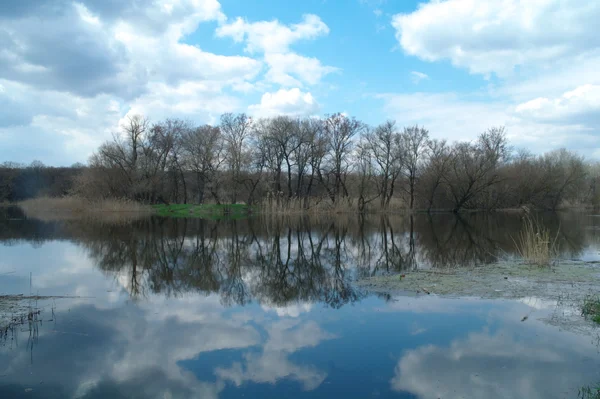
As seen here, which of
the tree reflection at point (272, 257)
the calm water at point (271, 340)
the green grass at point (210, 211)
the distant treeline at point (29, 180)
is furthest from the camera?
the distant treeline at point (29, 180)

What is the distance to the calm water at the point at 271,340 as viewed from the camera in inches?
190

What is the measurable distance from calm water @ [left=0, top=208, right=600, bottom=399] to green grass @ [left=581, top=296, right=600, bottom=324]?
0.53m

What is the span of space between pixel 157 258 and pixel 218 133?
30474 millimetres

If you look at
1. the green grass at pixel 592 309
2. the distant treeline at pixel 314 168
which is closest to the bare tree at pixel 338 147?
the distant treeline at pixel 314 168

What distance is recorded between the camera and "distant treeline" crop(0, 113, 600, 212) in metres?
42.6

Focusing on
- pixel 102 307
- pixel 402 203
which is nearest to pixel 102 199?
pixel 402 203

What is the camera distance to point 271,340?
6305 mm

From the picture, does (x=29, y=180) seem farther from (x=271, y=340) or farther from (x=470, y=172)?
(x=271, y=340)

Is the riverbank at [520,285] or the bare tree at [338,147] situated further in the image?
the bare tree at [338,147]

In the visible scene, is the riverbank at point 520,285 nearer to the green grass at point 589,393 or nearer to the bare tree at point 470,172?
the green grass at point 589,393

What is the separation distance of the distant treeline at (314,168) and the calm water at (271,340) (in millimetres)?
29848

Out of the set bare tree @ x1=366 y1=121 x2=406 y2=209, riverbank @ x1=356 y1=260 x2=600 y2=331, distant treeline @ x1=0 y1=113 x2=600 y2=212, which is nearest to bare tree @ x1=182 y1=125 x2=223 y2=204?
distant treeline @ x1=0 y1=113 x2=600 y2=212

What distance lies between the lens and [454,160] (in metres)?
43.6

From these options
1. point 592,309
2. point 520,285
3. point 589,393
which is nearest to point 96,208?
point 520,285
